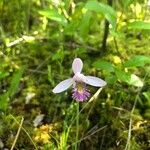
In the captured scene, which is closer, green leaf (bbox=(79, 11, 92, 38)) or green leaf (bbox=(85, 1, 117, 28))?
green leaf (bbox=(85, 1, 117, 28))

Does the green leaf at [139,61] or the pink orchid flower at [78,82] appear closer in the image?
the pink orchid flower at [78,82]

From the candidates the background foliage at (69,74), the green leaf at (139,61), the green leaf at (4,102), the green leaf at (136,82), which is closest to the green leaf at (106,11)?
the background foliage at (69,74)

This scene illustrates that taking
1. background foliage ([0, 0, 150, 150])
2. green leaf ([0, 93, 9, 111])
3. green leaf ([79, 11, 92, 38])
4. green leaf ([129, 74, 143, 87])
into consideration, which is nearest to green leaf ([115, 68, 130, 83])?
background foliage ([0, 0, 150, 150])

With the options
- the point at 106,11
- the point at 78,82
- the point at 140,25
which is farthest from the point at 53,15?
the point at 78,82

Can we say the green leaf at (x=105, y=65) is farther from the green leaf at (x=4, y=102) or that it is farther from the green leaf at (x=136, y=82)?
the green leaf at (x=4, y=102)

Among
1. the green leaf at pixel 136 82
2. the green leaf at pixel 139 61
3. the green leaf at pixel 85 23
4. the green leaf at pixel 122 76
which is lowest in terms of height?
the green leaf at pixel 136 82

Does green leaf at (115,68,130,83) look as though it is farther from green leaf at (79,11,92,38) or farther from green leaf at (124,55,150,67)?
green leaf at (79,11,92,38)

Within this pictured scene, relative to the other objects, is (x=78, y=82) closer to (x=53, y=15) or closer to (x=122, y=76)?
(x=122, y=76)

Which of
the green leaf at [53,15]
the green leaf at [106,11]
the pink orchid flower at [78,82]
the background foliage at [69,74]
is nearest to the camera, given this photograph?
the pink orchid flower at [78,82]
